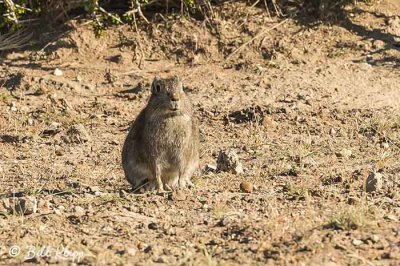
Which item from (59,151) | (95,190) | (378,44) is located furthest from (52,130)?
(378,44)

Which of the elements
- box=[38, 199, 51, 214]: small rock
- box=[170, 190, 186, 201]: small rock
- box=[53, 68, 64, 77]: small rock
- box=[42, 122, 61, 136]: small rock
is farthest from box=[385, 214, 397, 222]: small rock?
box=[53, 68, 64, 77]: small rock

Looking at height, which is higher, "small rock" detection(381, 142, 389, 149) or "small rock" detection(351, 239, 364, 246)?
"small rock" detection(351, 239, 364, 246)

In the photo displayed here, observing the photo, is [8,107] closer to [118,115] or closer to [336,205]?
[118,115]

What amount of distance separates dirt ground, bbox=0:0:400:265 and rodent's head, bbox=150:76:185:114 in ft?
2.38

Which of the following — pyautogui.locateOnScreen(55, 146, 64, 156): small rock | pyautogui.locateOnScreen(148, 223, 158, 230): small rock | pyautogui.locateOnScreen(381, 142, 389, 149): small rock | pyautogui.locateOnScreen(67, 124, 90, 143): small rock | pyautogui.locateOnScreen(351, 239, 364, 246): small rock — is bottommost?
pyautogui.locateOnScreen(381, 142, 389, 149): small rock

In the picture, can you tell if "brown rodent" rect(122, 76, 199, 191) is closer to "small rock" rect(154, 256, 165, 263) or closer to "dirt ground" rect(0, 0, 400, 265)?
"dirt ground" rect(0, 0, 400, 265)

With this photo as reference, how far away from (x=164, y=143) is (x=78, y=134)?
2445mm

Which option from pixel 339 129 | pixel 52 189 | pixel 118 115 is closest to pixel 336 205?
pixel 52 189

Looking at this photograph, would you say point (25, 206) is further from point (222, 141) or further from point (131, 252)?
point (222, 141)

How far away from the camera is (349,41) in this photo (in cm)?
1230

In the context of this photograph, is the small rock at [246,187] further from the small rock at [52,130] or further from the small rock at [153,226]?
the small rock at [52,130]

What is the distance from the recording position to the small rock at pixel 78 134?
32.2 ft

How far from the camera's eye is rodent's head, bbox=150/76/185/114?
7426 mm

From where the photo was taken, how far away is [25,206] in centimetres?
677
